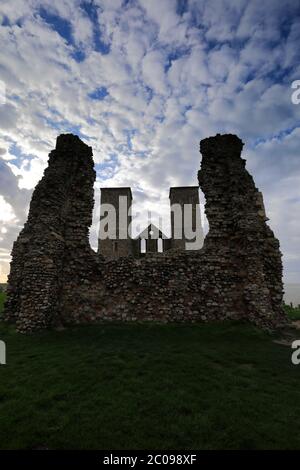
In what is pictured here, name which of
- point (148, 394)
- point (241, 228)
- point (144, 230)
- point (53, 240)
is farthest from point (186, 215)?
point (148, 394)

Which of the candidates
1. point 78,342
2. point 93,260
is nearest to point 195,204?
point 93,260

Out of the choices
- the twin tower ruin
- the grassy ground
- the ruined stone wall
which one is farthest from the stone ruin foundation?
the twin tower ruin

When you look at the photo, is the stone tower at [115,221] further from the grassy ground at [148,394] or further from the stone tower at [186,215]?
the grassy ground at [148,394]

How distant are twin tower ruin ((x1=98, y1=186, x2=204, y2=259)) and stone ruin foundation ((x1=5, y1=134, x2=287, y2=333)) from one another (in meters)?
18.7

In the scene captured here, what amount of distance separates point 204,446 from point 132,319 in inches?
303

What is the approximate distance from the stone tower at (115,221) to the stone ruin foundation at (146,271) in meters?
21.0

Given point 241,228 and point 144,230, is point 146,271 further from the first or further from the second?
point 144,230

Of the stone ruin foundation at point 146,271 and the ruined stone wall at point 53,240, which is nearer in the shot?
the ruined stone wall at point 53,240

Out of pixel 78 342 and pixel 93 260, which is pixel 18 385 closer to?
pixel 78 342

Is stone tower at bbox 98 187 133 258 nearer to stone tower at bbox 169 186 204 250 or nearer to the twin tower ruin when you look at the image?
the twin tower ruin

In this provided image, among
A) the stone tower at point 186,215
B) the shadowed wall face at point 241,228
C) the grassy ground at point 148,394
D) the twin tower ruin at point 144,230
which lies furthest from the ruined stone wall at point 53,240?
the stone tower at point 186,215

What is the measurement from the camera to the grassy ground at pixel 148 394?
3561 millimetres

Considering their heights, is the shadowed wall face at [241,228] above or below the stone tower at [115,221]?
below

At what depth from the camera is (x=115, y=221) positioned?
119 feet
